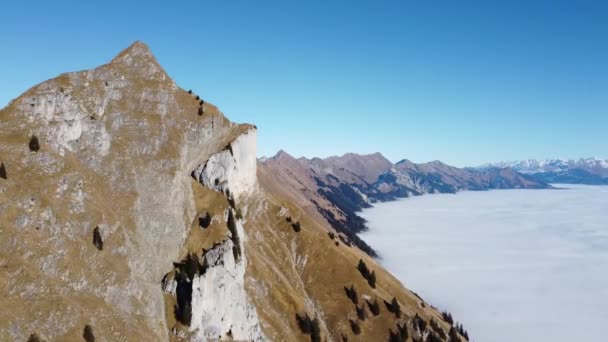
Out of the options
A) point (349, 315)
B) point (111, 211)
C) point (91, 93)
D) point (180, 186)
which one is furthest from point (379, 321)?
point (91, 93)

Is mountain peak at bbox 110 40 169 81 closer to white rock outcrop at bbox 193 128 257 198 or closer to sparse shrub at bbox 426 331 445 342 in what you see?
white rock outcrop at bbox 193 128 257 198

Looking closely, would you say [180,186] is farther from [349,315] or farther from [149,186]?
[349,315]

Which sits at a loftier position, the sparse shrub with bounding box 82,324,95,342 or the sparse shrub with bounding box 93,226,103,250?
the sparse shrub with bounding box 93,226,103,250

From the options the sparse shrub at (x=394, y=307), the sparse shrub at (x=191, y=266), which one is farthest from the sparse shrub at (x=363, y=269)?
the sparse shrub at (x=191, y=266)

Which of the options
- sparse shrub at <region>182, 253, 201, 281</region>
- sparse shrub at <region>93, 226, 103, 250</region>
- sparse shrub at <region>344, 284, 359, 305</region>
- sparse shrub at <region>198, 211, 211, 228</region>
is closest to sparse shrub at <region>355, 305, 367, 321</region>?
sparse shrub at <region>344, 284, 359, 305</region>

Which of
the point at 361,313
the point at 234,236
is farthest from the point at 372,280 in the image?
the point at 234,236

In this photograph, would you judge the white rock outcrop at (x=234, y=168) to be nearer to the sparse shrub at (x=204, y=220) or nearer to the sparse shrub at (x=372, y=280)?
the sparse shrub at (x=204, y=220)
